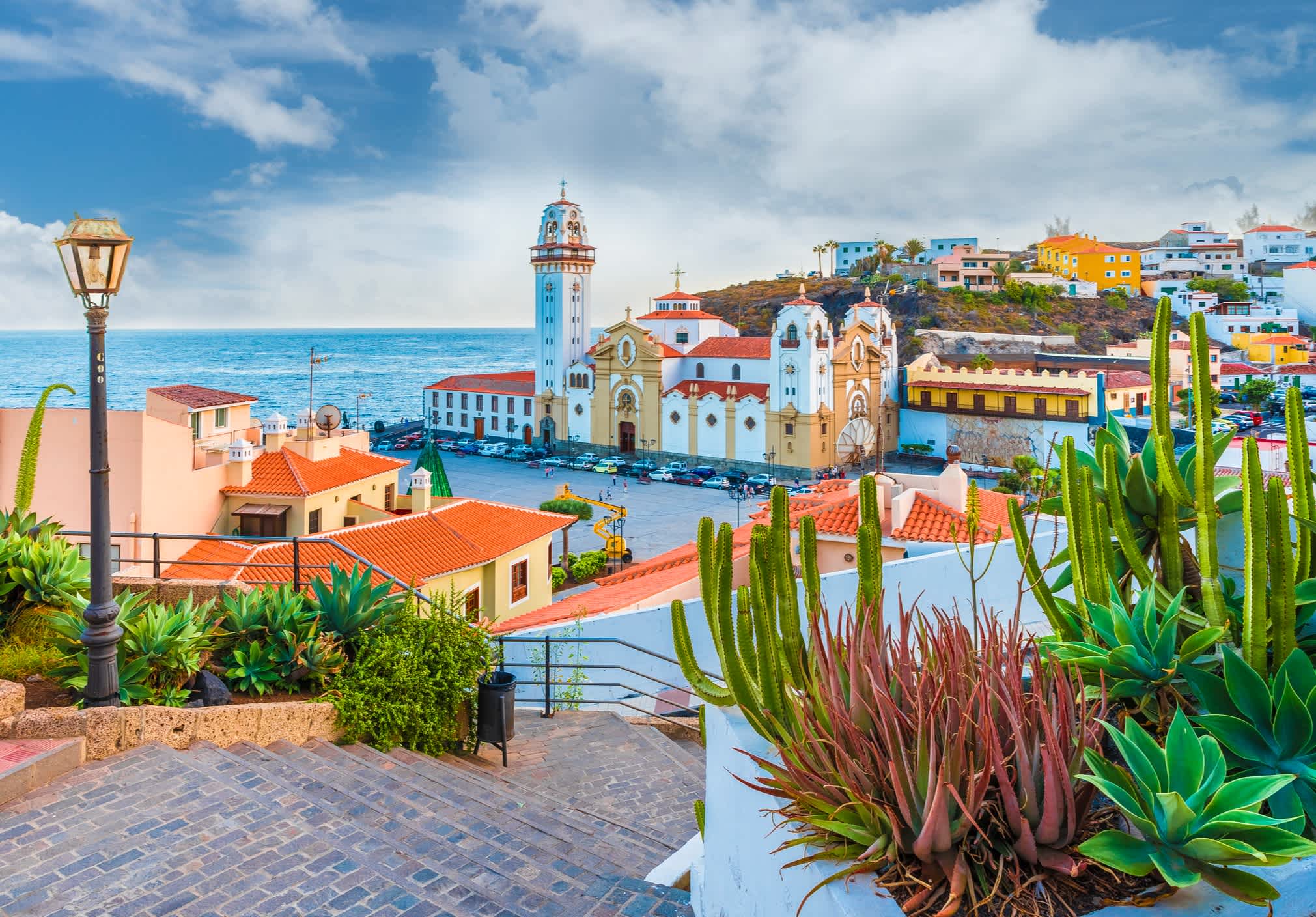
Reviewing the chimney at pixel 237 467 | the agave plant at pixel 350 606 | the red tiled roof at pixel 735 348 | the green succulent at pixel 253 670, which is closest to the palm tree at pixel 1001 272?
the red tiled roof at pixel 735 348

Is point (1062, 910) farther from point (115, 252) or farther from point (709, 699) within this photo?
point (115, 252)

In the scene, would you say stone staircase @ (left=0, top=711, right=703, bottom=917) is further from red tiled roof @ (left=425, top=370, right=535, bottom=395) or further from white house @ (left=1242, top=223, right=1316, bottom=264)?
white house @ (left=1242, top=223, right=1316, bottom=264)

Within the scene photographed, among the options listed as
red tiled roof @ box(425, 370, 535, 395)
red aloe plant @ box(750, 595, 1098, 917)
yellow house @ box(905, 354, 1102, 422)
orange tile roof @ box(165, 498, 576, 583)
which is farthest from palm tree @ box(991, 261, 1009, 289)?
red aloe plant @ box(750, 595, 1098, 917)

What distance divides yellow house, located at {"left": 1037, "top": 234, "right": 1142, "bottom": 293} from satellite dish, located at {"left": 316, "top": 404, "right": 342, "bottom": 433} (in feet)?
278

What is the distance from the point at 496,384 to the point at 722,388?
19.5 m

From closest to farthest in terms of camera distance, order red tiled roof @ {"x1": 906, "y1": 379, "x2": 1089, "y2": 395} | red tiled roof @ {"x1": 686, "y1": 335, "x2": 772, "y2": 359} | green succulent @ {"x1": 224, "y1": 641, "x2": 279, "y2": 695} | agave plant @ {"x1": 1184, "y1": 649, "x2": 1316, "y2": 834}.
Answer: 1. agave plant @ {"x1": 1184, "y1": 649, "x2": 1316, "y2": 834}
2. green succulent @ {"x1": 224, "y1": 641, "x2": 279, "y2": 695}
3. red tiled roof @ {"x1": 906, "y1": 379, "x2": 1089, "y2": 395}
4. red tiled roof @ {"x1": 686, "y1": 335, "x2": 772, "y2": 359}

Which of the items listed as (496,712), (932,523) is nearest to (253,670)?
(496,712)

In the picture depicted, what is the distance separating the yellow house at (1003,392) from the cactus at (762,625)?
160ft

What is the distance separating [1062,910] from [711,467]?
169 ft

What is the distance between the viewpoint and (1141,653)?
131 inches

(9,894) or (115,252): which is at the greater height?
(115,252)

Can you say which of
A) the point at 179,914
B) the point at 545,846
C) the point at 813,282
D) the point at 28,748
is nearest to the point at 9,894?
the point at 179,914

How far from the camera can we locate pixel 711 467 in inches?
2132

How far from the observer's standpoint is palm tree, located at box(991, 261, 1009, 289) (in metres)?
91.1
